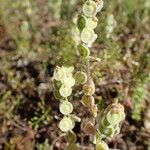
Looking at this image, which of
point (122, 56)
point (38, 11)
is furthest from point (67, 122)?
point (38, 11)

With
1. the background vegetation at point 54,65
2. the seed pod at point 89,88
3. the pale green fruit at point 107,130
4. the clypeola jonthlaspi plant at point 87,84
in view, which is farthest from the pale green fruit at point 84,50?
the background vegetation at point 54,65

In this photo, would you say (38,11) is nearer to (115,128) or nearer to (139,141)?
(139,141)

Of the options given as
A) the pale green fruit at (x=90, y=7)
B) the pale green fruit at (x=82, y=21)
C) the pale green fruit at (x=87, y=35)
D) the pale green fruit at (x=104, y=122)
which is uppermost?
the pale green fruit at (x=90, y=7)

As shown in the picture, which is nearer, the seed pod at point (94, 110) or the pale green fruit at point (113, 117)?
the pale green fruit at point (113, 117)

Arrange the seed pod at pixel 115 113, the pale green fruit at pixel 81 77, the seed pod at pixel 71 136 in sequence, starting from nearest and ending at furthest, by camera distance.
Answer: the seed pod at pixel 115 113 < the pale green fruit at pixel 81 77 < the seed pod at pixel 71 136

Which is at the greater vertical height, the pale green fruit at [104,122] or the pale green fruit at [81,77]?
the pale green fruit at [81,77]

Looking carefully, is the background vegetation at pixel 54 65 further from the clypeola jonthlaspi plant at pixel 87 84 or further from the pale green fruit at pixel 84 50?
the pale green fruit at pixel 84 50


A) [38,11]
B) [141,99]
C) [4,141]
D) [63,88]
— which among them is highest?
[38,11]

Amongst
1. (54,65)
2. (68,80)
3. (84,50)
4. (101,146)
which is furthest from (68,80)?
(54,65)
